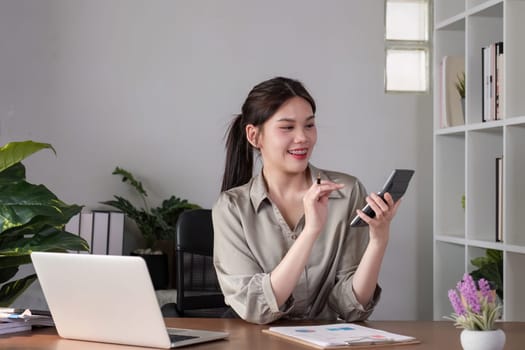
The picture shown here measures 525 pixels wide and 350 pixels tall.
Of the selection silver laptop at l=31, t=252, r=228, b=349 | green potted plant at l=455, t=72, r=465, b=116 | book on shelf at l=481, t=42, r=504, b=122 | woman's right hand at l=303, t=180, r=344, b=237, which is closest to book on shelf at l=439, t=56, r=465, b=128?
green potted plant at l=455, t=72, r=465, b=116

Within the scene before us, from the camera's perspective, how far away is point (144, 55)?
3.82 meters

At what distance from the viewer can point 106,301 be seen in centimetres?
171

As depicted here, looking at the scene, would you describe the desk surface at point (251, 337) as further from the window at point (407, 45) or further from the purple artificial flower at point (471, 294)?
the window at point (407, 45)

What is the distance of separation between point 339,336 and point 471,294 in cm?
35

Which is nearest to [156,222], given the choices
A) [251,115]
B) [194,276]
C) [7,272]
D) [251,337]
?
[7,272]

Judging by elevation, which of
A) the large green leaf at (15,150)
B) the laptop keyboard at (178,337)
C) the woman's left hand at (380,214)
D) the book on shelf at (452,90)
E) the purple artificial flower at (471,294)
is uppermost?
the book on shelf at (452,90)

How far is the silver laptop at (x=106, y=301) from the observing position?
1.65 metres

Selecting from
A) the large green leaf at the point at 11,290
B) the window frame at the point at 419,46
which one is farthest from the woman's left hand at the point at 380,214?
the window frame at the point at 419,46

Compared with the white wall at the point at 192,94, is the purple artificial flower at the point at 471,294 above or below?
below

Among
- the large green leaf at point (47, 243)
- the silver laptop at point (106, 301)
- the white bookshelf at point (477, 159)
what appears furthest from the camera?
the white bookshelf at point (477, 159)

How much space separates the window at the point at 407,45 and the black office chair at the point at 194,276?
5.64ft

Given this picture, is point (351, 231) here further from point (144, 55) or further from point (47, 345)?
point (144, 55)

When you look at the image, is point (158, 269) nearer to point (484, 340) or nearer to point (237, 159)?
point (237, 159)

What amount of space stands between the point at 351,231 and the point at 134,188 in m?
1.62
